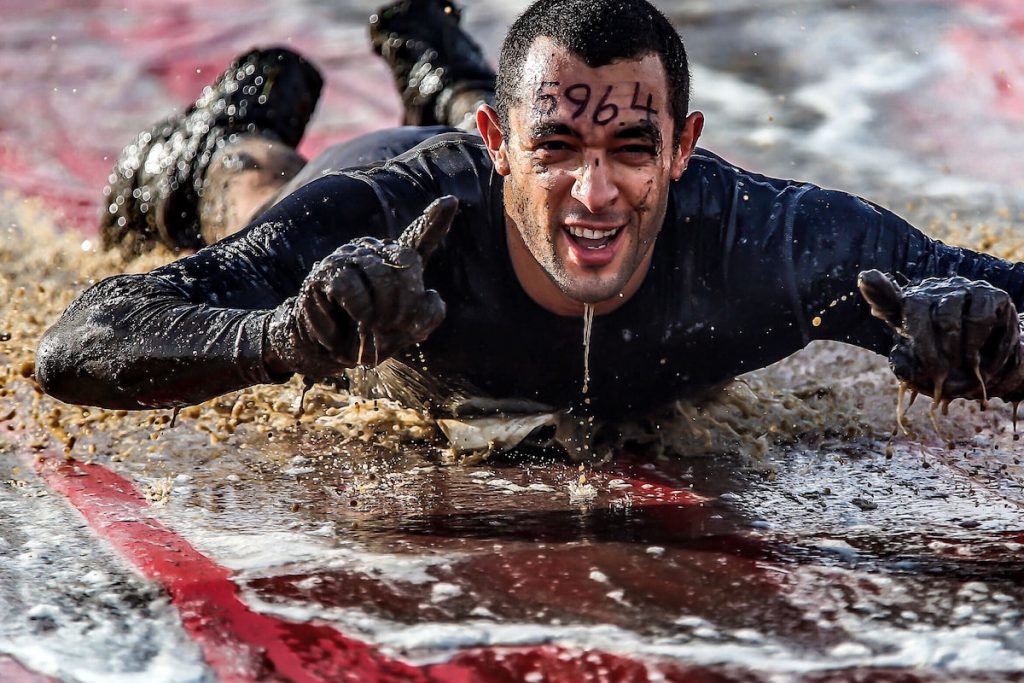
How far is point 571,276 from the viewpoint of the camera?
2311 mm

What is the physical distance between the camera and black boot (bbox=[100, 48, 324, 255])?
3.86 m

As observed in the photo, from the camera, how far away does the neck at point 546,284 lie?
7.96 feet

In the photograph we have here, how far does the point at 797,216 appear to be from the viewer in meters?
2.51

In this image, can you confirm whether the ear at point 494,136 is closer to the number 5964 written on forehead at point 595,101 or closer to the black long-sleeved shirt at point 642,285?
the black long-sleeved shirt at point 642,285

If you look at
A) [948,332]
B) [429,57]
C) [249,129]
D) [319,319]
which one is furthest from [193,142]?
[948,332]

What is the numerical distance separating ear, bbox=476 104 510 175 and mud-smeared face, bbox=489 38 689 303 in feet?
0.27

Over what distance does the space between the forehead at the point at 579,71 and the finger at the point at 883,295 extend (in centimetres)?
53

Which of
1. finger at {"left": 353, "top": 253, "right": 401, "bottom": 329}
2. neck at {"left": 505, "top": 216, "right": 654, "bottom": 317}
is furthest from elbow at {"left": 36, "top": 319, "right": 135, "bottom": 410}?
neck at {"left": 505, "top": 216, "right": 654, "bottom": 317}

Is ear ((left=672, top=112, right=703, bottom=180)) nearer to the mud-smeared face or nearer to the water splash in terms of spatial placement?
the mud-smeared face

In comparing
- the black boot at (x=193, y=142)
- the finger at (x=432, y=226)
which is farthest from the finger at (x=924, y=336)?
the black boot at (x=193, y=142)

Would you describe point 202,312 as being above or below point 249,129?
below

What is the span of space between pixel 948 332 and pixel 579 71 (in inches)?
29.2

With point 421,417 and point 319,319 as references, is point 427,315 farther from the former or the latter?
point 421,417

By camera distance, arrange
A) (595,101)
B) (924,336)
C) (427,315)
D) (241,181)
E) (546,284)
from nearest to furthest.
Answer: (427,315)
(924,336)
(595,101)
(546,284)
(241,181)
